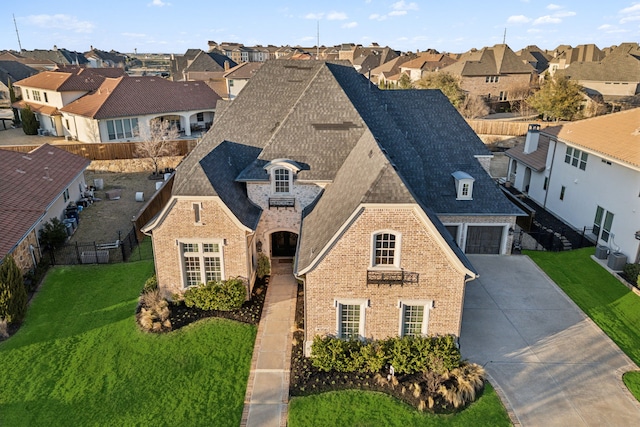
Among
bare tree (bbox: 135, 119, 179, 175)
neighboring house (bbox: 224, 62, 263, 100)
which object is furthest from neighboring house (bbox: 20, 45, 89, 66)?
bare tree (bbox: 135, 119, 179, 175)

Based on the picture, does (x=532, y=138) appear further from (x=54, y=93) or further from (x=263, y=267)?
(x=54, y=93)

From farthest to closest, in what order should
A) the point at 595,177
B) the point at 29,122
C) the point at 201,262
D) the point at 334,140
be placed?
the point at 29,122 < the point at 595,177 < the point at 334,140 < the point at 201,262

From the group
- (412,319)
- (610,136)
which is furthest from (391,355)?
(610,136)

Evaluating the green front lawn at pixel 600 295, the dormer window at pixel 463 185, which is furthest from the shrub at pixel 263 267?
the green front lawn at pixel 600 295

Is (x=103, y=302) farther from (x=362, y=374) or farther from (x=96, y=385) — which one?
(x=362, y=374)

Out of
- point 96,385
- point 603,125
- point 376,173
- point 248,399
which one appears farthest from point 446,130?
point 96,385

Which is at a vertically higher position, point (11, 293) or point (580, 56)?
point (580, 56)

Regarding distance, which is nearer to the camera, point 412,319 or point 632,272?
point 412,319
